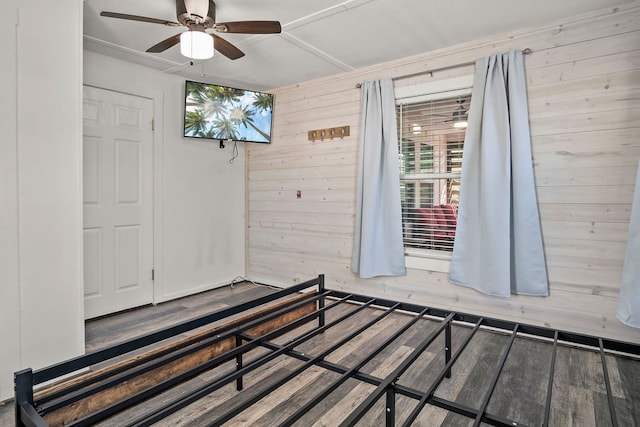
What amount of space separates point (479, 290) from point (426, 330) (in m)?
0.55

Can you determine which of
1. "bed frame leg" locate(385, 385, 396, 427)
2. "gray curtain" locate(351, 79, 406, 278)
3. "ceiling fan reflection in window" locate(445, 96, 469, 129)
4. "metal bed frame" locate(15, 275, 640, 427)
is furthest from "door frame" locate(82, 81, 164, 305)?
"bed frame leg" locate(385, 385, 396, 427)

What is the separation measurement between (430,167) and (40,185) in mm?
2949

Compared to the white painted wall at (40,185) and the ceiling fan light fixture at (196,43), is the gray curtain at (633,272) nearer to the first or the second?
the ceiling fan light fixture at (196,43)

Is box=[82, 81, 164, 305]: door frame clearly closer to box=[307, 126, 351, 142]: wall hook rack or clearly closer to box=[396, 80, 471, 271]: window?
box=[307, 126, 351, 142]: wall hook rack

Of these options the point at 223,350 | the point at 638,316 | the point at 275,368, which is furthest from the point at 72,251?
the point at 638,316

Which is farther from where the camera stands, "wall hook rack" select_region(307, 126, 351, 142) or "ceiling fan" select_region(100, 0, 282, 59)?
"wall hook rack" select_region(307, 126, 351, 142)

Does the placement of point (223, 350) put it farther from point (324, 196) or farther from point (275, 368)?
point (324, 196)

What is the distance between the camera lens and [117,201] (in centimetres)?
354

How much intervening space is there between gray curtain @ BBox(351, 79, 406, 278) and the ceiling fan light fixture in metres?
1.68

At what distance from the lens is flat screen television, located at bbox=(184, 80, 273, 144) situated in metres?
3.92

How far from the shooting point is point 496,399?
2082 millimetres

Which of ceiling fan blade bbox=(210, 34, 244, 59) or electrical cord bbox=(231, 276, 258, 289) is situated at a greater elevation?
ceiling fan blade bbox=(210, 34, 244, 59)

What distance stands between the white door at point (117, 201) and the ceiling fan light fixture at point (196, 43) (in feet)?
4.73

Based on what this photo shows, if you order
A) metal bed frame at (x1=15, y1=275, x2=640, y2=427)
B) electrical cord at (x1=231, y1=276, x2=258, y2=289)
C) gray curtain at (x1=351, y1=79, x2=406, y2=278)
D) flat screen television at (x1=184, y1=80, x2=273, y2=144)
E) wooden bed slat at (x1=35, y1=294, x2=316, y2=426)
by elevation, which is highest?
flat screen television at (x1=184, y1=80, x2=273, y2=144)
